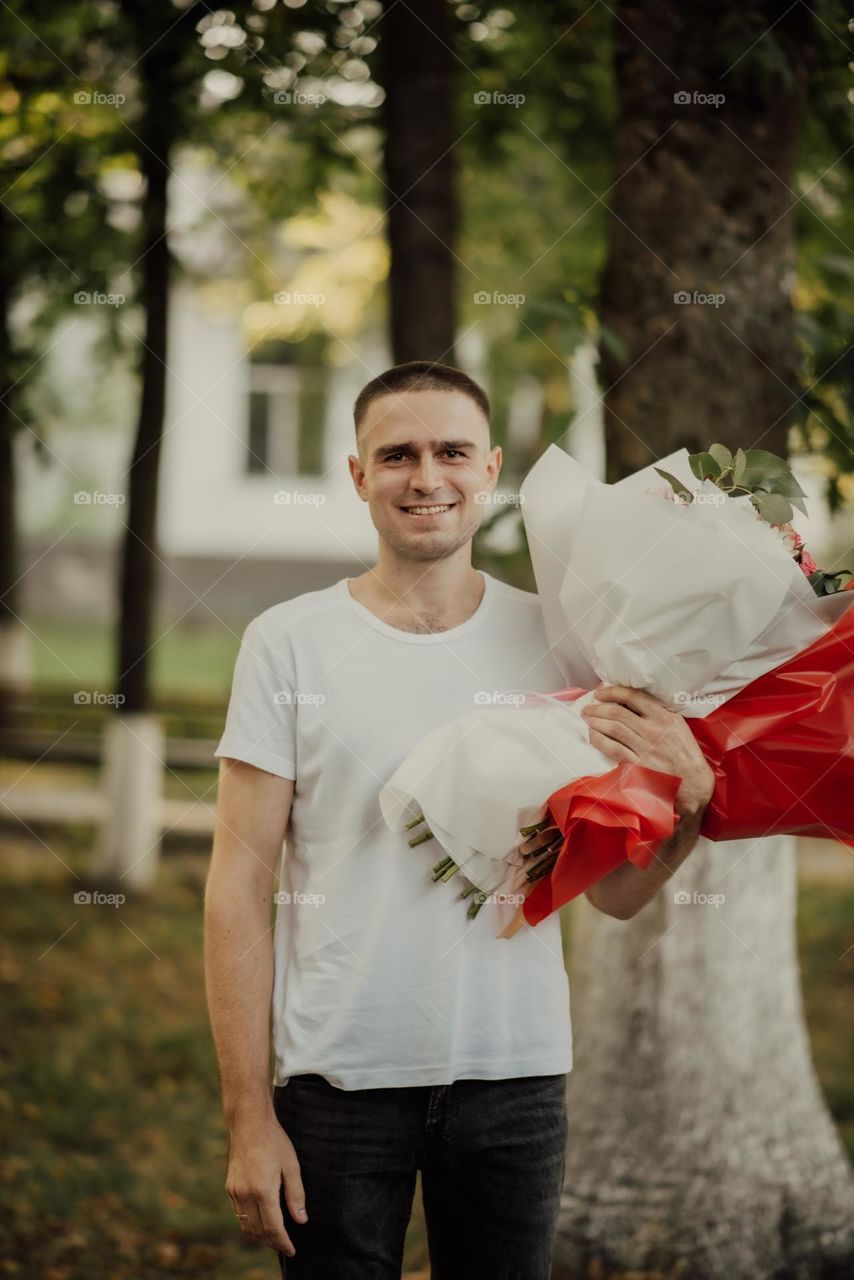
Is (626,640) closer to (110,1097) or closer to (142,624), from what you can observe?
(110,1097)

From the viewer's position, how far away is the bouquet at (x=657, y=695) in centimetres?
208

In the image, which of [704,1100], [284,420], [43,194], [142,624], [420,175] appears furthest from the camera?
[284,420]

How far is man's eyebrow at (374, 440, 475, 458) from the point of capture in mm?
2297

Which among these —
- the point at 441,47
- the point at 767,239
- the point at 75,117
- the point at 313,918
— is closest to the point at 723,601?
the point at 313,918

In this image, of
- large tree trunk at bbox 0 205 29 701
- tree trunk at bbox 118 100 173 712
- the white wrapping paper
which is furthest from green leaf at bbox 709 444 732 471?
large tree trunk at bbox 0 205 29 701

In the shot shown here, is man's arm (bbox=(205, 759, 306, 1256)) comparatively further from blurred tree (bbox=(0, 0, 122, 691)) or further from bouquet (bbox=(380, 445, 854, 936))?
blurred tree (bbox=(0, 0, 122, 691))

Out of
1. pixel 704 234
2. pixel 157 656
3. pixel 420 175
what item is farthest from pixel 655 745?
pixel 157 656

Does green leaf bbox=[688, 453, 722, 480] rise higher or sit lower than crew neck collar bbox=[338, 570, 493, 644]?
higher

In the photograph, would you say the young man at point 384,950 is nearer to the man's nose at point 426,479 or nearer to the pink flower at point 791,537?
the man's nose at point 426,479

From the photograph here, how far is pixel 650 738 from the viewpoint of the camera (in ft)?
7.10

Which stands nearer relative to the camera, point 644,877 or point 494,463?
point 644,877

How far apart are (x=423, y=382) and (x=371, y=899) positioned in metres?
0.96

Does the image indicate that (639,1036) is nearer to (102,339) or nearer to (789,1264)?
(789,1264)

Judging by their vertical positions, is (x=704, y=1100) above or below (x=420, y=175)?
below
